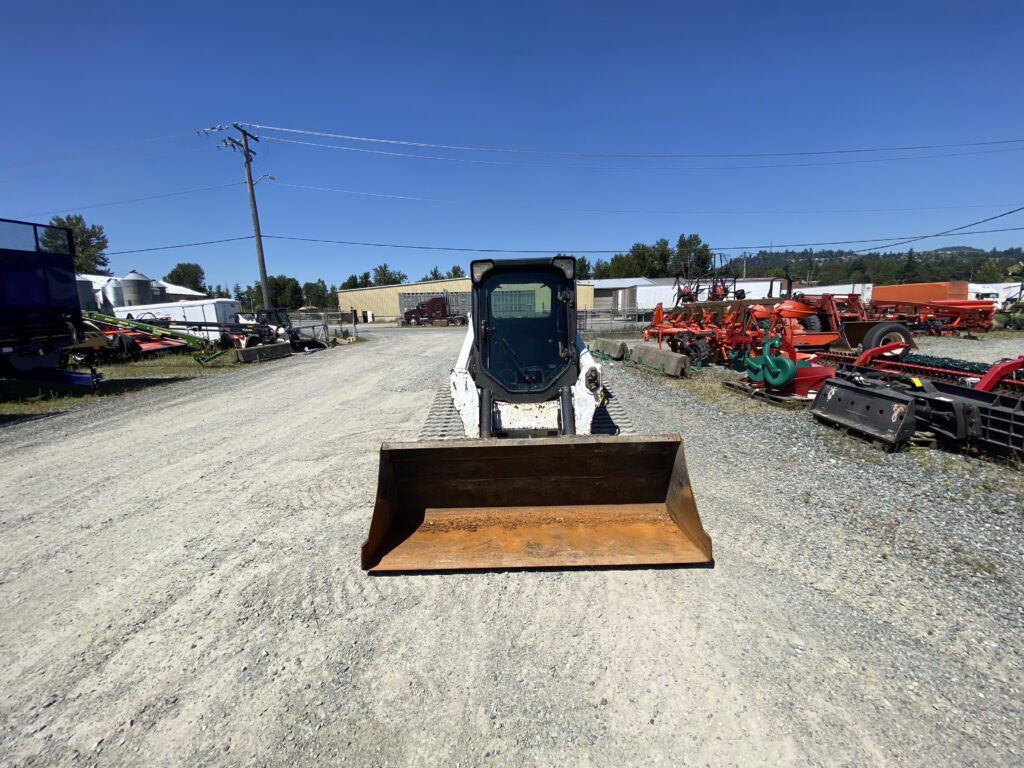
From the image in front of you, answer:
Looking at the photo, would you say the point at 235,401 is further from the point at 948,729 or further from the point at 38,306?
the point at 948,729

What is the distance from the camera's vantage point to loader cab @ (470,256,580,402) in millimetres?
5146

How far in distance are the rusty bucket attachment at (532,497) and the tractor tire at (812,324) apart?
36.4ft

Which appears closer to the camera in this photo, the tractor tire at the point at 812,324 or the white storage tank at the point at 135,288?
the tractor tire at the point at 812,324

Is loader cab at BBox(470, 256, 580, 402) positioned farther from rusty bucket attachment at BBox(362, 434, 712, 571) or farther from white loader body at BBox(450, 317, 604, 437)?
rusty bucket attachment at BBox(362, 434, 712, 571)

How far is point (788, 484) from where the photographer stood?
459 centimetres

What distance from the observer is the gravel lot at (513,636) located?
6.52 feet

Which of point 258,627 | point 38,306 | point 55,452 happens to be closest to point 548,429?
point 258,627

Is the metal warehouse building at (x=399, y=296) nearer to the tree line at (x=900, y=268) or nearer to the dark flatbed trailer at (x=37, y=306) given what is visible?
the tree line at (x=900, y=268)

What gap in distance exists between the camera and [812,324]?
12.2m

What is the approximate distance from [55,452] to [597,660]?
736cm

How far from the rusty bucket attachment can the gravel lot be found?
0.27 metres

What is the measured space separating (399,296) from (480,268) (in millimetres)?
51107

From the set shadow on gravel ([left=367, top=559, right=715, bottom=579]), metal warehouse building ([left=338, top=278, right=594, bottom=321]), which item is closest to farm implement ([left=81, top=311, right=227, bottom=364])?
shadow on gravel ([left=367, top=559, right=715, bottom=579])

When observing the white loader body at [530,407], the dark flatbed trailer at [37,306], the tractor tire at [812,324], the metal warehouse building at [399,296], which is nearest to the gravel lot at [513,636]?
the white loader body at [530,407]
